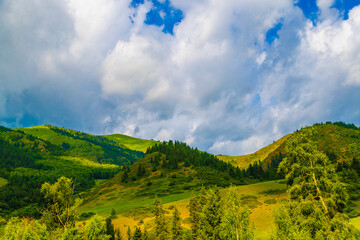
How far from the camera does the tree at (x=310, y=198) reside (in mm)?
18938

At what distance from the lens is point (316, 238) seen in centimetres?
1902

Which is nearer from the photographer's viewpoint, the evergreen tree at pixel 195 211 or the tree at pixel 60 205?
the tree at pixel 60 205

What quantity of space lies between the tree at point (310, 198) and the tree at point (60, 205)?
23737 millimetres

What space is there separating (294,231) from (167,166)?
176038 millimetres

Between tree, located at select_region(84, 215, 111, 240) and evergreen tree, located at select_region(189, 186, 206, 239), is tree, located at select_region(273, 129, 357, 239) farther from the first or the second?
evergreen tree, located at select_region(189, 186, 206, 239)

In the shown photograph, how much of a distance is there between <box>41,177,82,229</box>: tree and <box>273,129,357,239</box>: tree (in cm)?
2374

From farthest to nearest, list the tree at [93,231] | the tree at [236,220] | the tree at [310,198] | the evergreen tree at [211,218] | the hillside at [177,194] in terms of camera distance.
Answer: the hillside at [177,194] < the evergreen tree at [211,218] < the tree at [93,231] < the tree at [236,220] < the tree at [310,198]

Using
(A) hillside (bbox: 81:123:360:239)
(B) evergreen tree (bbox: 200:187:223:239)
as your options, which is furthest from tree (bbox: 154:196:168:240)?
(A) hillside (bbox: 81:123:360:239)

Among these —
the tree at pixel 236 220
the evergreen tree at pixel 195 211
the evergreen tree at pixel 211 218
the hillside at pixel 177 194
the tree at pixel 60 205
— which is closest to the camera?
the tree at pixel 236 220

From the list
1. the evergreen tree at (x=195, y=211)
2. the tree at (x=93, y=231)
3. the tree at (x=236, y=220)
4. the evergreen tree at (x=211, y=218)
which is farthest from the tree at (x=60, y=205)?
the evergreen tree at (x=195, y=211)

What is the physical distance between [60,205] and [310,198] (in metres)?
27.9

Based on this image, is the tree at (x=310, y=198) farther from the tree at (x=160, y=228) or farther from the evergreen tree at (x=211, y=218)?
the tree at (x=160, y=228)

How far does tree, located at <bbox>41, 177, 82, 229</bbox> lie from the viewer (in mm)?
25734

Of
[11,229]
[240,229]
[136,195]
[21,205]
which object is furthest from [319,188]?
[21,205]
